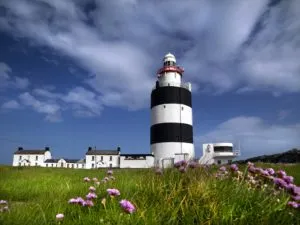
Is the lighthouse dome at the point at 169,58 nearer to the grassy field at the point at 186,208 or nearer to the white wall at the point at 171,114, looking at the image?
the white wall at the point at 171,114

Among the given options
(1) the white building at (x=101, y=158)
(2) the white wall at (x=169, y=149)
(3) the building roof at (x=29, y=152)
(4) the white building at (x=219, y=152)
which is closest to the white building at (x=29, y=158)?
(3) the building roof at (x=29, y=152)

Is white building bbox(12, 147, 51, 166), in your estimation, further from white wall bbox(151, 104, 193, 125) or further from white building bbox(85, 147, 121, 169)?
white wall bbox(151, 104, 193, 125)

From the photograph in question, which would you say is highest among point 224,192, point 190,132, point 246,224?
point 190,132

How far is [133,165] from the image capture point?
163 feet

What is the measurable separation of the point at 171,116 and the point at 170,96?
2754 millimetres

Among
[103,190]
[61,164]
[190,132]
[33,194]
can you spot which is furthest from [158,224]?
[61,164]

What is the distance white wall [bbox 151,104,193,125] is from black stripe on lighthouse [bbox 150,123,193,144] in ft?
1.71

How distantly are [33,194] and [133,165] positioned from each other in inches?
1629

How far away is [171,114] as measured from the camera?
1480 inches

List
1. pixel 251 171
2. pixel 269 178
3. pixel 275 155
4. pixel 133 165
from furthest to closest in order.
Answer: pixel 133 165
pixel 275 155
pixel 251 171
pixel 269 178

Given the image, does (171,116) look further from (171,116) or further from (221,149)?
→ (221,149)

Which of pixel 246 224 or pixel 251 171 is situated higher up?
pixel 251 171

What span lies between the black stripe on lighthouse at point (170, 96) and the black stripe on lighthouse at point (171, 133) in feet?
10.1

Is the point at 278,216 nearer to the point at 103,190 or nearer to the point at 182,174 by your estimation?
the point at 182,174
